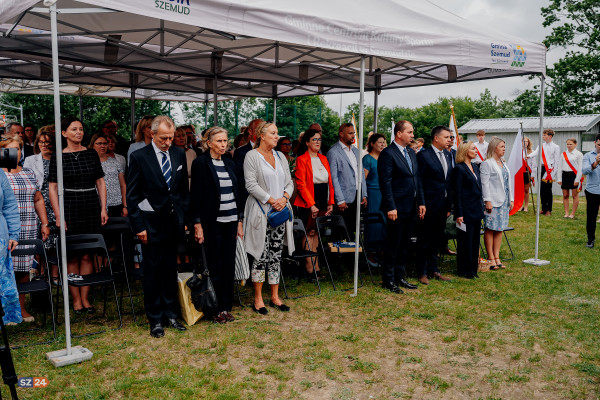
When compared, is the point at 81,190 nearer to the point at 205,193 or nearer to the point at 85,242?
the point at 85,242

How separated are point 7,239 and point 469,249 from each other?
17.9 feet

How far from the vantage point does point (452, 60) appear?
221 inches

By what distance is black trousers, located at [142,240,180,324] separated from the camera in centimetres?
449

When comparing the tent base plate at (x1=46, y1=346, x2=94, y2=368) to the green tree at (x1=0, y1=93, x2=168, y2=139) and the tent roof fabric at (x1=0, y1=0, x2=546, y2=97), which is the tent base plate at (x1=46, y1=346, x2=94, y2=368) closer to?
the tent roof fabric at (x1=0, y1=0, x2=546, y2=97)

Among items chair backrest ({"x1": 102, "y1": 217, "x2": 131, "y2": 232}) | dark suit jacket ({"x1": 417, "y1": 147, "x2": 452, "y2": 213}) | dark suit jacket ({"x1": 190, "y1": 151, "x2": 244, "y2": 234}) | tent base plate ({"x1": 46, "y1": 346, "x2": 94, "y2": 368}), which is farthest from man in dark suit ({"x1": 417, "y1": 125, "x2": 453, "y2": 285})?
tent base plate ({"x1": 46, "y1": 346, "x2": 94, "y2": 368})

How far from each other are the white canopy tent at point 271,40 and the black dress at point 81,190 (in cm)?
111

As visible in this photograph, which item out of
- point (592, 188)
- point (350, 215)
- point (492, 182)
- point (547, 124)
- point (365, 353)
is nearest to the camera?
point (365, 353)

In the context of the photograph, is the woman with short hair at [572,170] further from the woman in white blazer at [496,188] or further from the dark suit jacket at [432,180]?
the dark suit jacket at [432,180]

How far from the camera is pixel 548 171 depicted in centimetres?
1288

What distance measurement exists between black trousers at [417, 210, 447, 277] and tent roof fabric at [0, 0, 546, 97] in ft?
6.29

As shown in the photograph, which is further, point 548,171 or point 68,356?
point 548,171

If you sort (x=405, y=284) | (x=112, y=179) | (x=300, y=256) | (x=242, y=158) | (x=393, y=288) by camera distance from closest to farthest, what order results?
(x=300, y=256), (x=112, y=179), (x=393, y=288), (x=405, y=284), (x=242, y=158)

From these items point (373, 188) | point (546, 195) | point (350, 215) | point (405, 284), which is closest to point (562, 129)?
point (546, 195)

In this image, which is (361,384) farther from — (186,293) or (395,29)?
(395,29)
